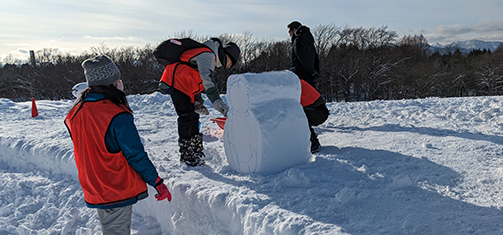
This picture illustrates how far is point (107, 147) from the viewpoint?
2.28 metres

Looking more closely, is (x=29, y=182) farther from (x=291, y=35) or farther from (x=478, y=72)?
(x=478, y=72)

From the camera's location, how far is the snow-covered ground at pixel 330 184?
7.44 ft

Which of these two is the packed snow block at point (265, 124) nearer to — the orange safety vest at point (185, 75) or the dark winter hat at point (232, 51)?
the orange safety vest at point (185, 75)

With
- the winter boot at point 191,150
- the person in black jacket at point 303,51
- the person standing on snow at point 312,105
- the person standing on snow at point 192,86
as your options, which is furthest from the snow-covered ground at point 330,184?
the person in black jacket at point 303,51

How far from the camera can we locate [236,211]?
2.60 meters

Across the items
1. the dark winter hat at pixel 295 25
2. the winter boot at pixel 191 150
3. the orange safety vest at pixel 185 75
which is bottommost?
the winter boot at pixel 191 150

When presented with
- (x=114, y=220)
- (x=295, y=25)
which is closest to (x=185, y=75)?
(x=114, y=220)

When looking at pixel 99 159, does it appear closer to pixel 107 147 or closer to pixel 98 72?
pixel 107 147

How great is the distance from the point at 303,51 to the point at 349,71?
101 feet

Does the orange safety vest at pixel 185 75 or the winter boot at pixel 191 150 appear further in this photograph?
the winter boot at pixel 191 150

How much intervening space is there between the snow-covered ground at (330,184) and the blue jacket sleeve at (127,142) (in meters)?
0.77

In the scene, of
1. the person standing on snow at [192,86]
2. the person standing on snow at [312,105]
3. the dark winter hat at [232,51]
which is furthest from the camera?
the person standing on snow at [312,105]

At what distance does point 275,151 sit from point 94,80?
5.79ft

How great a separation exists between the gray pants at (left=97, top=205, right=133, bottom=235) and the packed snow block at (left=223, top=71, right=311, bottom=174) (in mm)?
1273
